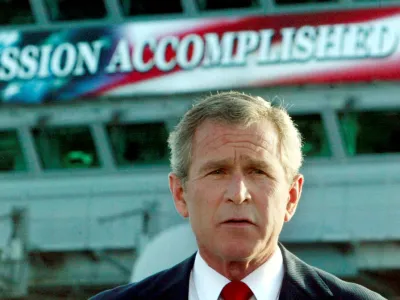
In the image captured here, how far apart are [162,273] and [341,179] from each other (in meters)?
18.6

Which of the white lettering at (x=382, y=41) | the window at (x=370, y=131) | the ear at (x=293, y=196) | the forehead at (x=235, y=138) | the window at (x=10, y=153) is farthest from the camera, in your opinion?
the window at (x=10, y=153)

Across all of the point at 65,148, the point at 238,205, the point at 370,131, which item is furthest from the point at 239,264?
the point at 65,148

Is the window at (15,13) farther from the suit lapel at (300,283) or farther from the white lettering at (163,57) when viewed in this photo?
the suit lapel at (300,283)

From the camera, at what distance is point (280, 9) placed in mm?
22203

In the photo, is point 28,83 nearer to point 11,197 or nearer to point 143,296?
point 11,197

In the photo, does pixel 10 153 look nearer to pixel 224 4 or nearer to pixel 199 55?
pixel 199 55

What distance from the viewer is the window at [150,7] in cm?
2270

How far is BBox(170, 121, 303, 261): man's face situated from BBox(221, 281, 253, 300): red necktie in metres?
0.08

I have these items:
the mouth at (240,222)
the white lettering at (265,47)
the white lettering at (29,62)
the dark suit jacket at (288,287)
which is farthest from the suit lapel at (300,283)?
the white lettering at (29,62)

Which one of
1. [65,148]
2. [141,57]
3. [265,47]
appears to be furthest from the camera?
[65,148]

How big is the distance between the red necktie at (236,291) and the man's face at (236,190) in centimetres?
8

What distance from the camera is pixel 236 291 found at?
334 cm

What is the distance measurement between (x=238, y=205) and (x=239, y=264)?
0.59ft

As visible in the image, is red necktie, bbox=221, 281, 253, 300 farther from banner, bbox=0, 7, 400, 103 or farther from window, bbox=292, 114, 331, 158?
banner, bbox=0, 7, 400, 103
